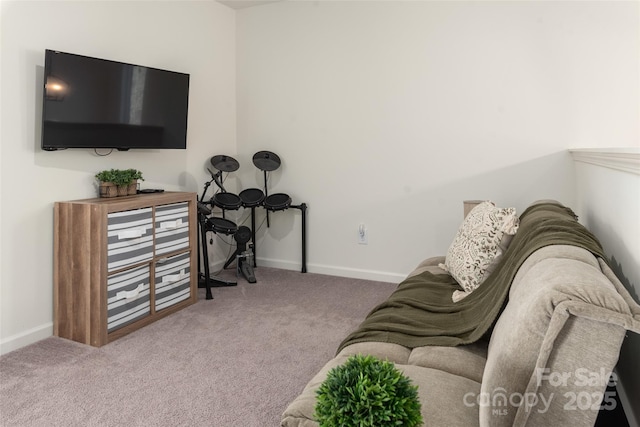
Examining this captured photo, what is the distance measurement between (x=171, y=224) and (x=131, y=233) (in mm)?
381

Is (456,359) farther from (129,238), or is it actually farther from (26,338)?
(26,338)

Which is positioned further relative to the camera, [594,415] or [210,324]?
[210,324]

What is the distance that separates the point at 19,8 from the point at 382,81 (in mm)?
2572

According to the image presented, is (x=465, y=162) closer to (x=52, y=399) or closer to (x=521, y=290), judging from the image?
(x=521, y=290)

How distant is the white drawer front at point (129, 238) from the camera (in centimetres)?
268

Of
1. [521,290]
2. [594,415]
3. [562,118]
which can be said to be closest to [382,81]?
[562,118]

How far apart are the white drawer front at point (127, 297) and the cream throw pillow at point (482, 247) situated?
194cm

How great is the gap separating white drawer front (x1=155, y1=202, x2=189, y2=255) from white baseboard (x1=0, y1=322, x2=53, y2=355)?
0.78 meters

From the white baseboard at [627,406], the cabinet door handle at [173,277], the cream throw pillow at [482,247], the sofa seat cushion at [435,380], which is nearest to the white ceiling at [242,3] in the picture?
the cabinet door handle at [173,277]

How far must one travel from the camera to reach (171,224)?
10.3 feet

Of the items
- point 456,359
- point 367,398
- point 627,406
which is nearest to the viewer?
point 367,398

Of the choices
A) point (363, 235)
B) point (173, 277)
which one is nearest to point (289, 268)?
point (363, 235)

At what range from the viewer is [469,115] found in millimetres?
3559

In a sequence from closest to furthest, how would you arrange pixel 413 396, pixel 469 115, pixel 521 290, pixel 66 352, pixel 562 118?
pixel 413 396 < pixel 521 290 < pixel 66 352 < pixel 562 118 < pixel 469 115
